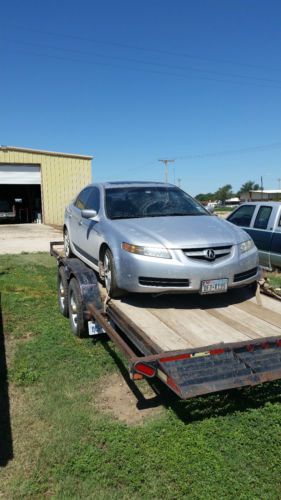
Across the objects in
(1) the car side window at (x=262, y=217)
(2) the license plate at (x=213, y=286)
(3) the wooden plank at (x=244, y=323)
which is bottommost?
(3) the wooden plank at (x=244, y=323)

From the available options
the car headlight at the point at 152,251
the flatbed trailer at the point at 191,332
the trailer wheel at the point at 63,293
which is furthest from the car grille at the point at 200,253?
the trailer wheel at the point at 63,293

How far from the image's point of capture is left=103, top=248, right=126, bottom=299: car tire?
4.41m

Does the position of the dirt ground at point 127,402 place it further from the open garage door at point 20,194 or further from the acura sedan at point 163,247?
the open garage door at point 20,194

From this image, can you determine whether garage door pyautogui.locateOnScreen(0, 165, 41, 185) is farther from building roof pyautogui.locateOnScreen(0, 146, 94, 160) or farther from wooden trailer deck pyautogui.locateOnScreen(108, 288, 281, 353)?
wooden trailer deck pyautogui.locateOnScreen(108, 288, 281, 353)

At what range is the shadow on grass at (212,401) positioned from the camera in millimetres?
3607

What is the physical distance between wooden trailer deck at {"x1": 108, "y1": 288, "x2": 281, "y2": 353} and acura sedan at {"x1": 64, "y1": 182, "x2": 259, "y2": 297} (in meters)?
0.24

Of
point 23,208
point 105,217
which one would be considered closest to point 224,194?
point 23,208

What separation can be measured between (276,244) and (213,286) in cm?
513

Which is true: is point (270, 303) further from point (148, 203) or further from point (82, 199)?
point (82, 199)

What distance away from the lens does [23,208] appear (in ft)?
98.4

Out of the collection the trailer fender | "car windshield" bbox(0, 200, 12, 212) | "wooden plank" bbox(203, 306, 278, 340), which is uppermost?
"car windshield" bbox(0, 200, 12, 212)

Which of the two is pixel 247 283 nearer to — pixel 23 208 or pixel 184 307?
pixel 184 307

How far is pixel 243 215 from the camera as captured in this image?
395 inches

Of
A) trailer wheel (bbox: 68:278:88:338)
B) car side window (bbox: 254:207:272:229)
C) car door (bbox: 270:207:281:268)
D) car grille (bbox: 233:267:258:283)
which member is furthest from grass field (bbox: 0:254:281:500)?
car side window (bbox: 254:207:272:229)
